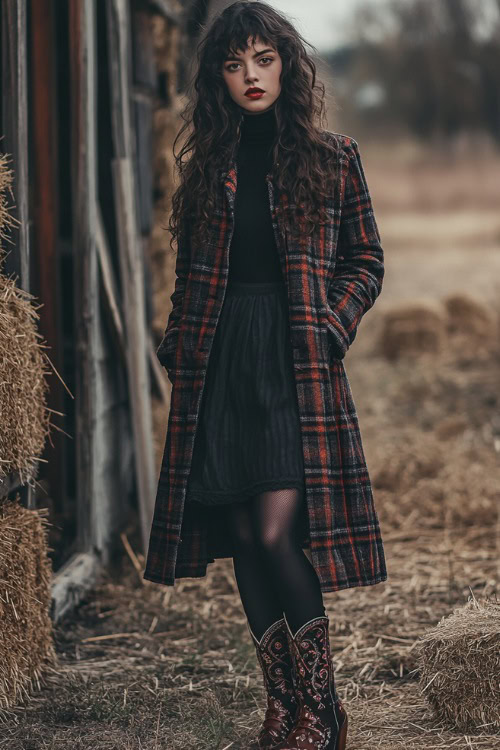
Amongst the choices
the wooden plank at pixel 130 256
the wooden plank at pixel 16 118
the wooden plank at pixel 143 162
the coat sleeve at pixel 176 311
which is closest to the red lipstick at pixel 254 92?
the coat sleeve at pixel 176 311

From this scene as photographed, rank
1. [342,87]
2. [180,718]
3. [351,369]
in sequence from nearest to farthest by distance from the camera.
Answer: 1. [180,718]
2. [351,369]
3. [342,87]

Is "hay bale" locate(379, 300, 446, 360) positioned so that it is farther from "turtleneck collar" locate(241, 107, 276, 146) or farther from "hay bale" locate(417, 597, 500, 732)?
"turtleneck collar" locate(241, 107, 276, 146)

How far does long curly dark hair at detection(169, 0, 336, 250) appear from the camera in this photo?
3.11m

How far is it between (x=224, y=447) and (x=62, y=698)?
121cm

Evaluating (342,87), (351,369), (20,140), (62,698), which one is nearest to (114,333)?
(20,140)

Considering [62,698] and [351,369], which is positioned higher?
[351,369]

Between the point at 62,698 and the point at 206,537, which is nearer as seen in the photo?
the point at 206,537

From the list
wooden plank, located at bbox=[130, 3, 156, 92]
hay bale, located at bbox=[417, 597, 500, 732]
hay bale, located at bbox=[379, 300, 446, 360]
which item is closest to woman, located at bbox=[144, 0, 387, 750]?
hay bale, located at bbox=[417, 597, 500, 732]

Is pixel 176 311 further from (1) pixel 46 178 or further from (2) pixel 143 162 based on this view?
(2) pixel 143 162

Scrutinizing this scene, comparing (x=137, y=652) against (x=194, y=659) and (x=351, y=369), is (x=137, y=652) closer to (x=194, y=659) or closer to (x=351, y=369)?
(x=194, y=659)

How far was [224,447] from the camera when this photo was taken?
10.1ft

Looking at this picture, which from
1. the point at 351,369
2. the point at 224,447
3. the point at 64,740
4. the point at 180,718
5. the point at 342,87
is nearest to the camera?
the point at 224,447

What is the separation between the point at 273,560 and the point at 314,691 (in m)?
0.39

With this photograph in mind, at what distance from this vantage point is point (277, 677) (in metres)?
3.12
